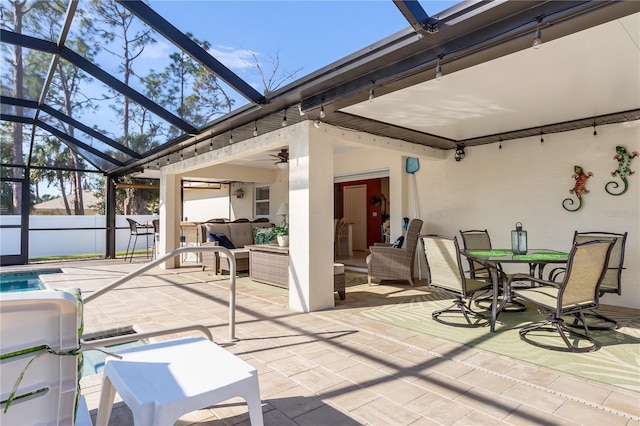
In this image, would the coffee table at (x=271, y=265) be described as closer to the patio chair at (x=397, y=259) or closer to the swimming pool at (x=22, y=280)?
the patio chair at (x=397, y=259)

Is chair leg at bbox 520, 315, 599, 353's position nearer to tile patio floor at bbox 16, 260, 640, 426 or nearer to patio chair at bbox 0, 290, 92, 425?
tile patio floor at bbox 16, 260, 640, 426

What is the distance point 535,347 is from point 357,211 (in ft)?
27.8

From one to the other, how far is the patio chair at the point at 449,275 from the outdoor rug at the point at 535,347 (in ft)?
0.73

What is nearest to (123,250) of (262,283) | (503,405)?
(262,283)

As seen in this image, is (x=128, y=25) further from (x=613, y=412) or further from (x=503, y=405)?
(x=613, y=412)

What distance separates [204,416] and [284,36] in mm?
4720

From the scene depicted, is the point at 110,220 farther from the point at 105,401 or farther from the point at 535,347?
the point at 535,347

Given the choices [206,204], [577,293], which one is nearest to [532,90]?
[577,293]

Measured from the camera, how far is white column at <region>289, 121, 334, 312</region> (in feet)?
15.3

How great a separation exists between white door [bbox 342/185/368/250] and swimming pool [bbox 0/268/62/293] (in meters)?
8.07

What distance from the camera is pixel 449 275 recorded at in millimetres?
3930

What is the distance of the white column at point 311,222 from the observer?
465 centimetres

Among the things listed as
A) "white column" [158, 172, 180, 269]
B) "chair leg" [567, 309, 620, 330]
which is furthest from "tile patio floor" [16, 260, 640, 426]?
"white column" [158, 172, 180, 269]

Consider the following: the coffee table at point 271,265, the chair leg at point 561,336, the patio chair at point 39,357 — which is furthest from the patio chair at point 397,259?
the patio chair at point 39,357
